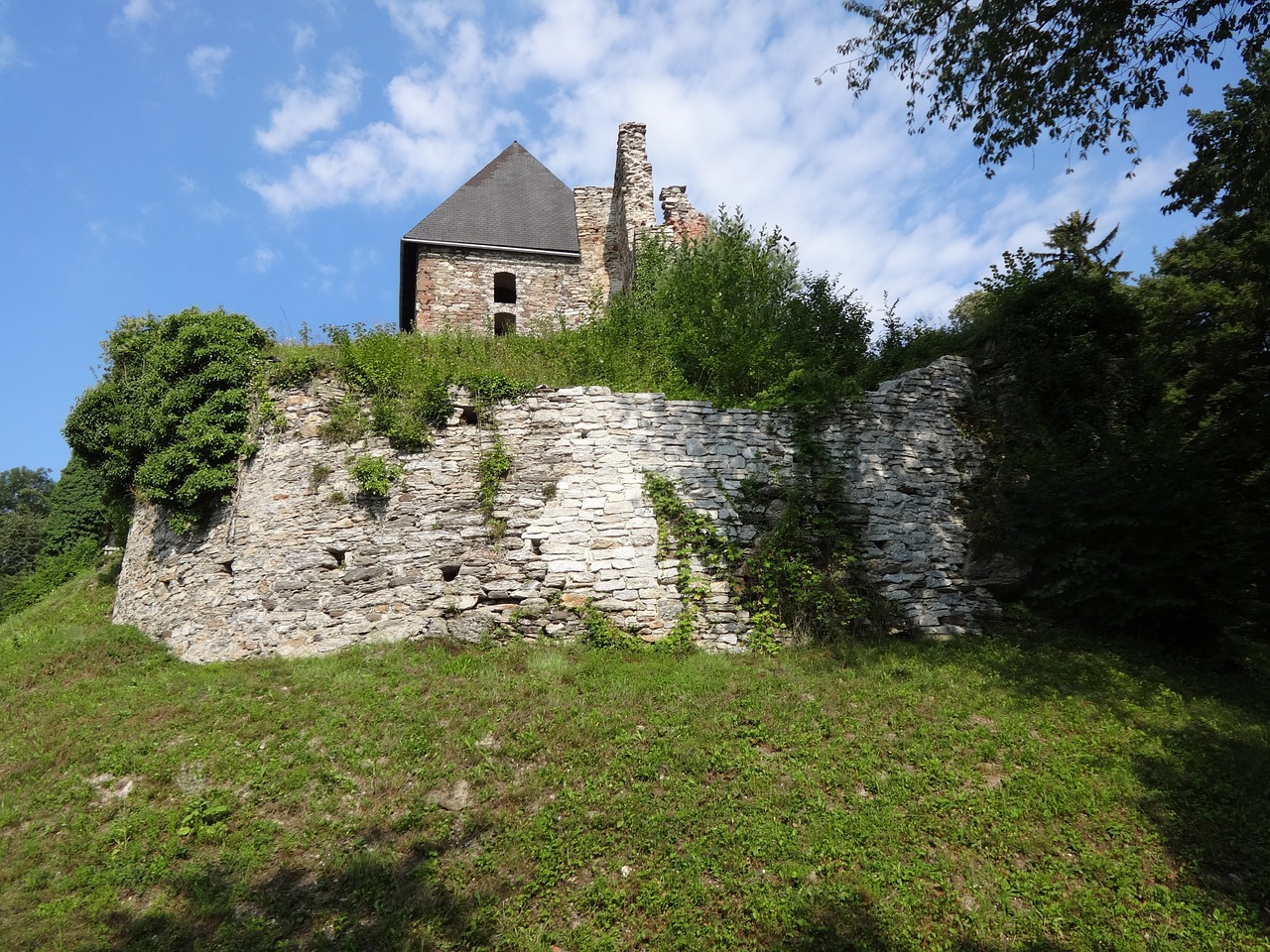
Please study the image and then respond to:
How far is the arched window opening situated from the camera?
1741 cm

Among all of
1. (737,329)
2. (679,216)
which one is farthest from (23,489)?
(737,329)

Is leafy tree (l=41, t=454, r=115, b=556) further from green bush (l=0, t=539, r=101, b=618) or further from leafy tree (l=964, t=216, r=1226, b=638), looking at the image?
leafy tree (l=964, t=216, r=1226, b=638)

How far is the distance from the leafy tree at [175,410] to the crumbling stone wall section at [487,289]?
20.2 ft

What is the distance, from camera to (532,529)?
8914 millimetres

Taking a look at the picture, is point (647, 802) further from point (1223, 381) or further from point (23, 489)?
point (23, 489)

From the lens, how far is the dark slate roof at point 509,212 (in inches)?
687

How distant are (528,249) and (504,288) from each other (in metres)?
1.15

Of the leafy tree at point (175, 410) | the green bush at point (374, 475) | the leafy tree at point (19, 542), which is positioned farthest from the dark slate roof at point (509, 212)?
the leafy tree at point (19, 542)

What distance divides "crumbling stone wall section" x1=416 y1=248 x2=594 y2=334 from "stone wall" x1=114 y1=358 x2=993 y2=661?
7.28 m

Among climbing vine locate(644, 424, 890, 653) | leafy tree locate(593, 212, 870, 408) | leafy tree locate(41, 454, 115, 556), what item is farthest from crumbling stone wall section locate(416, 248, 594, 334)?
leafy tree locate(41, 454, 115, 556)

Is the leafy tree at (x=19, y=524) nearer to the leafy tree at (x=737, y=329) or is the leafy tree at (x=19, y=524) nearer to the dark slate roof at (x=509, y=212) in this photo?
the dark slate roof at (x=509, y=212)

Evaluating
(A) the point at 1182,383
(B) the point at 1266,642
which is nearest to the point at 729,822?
(B) the point at 1266,642

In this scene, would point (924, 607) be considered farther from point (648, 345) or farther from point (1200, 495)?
point (648, 345)

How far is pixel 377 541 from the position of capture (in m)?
9.03
